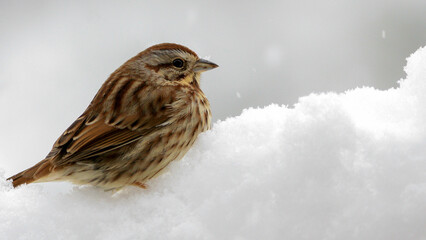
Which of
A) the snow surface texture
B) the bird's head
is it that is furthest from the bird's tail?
the bird's head

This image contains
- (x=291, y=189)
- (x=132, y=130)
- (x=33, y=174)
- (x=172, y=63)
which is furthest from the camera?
(x=172, y=63)

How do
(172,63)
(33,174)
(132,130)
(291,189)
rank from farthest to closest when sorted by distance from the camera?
(172,63), (132,130), (33,174), (291,189)

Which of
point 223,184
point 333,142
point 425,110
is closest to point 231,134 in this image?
point 223,184

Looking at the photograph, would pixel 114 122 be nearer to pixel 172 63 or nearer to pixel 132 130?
pixel 132 130

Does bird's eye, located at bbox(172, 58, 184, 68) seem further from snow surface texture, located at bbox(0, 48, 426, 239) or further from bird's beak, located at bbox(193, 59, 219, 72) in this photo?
snow surface texture, located at bbox(0, 48, 426, 239)

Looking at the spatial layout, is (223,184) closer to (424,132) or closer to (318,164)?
(318,164)

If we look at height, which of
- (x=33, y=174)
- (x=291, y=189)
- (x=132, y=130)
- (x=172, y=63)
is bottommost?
(x=33, y=174)


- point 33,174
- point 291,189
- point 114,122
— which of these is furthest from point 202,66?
point 291,189
